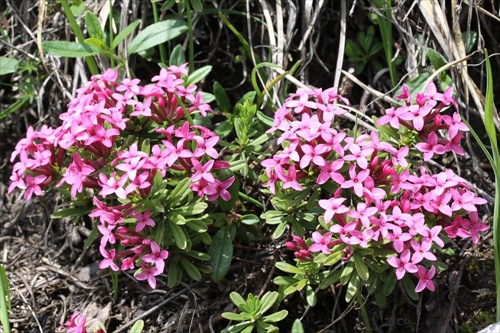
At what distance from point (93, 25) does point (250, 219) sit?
1.23 meters

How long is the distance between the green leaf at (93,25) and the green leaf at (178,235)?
112 centimetres

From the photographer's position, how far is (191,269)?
9.59 ft

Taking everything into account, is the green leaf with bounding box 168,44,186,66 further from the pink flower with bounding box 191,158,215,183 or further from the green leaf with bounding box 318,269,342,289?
the green leaf with bounding box 318,269,342,289

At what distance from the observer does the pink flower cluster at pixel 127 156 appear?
274 centimetres

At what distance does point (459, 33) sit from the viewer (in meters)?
3.32

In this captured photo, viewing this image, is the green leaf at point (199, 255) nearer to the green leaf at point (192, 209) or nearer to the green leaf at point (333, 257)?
the green leaf at point (192, 209)

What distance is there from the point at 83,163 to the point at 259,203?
816mm

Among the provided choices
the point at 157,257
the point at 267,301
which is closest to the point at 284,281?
the point at 267,301

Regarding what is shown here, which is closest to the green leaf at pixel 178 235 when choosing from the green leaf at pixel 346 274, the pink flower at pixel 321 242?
the pink flower at pixel 321 242

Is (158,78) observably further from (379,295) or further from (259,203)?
(379,295)

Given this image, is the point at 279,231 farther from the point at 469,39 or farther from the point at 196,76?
the point at 469,39

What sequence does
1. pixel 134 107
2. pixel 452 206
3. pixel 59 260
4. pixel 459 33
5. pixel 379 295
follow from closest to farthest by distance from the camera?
pixel 452 206
pixel 379 295
pixel 134 107
pixel 459 33
pixel 59 260

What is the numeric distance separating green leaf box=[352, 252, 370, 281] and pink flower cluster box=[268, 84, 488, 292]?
0.03 metres

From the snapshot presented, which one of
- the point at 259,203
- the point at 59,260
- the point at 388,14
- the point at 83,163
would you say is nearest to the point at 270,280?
the point at 259,203
